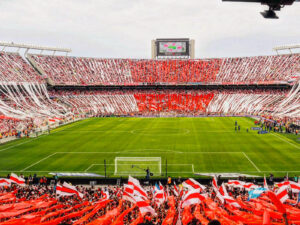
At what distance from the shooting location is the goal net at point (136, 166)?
26900mm

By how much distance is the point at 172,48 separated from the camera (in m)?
102

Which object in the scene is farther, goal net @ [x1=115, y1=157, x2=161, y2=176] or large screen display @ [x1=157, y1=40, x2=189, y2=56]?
large screen display @ [x1=157, y1=40, x2=189, y2=56]

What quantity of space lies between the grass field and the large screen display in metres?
57.4

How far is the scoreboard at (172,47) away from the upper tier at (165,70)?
2.64m

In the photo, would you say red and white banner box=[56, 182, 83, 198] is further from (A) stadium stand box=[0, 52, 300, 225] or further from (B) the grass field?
(A) stadium stand box=[0, 52, 300, 225]

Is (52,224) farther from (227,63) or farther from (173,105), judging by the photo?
(227,63)

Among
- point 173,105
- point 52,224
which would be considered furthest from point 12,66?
point 52,224

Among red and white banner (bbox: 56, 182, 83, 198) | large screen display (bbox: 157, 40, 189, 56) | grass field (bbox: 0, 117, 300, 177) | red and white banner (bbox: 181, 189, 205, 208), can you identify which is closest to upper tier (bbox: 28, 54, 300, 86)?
large screen display (bbox: 157, 40, 189, 56)

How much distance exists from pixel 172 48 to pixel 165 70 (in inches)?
376

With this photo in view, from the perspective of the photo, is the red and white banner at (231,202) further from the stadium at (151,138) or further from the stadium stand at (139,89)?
the stadium stand at (139,89)

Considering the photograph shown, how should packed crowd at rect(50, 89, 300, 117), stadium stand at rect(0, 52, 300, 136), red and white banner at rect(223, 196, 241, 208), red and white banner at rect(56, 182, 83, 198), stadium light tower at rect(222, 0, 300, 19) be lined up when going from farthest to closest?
1. packed crowd at rect(50, 89, 300, 117)
2. stadium stand at rect(0, 52, 300, 136)
3. red and white banner at rect(56, 182, 83, 198)
4. red and white banner at rect(223, 196, 241, 208)
5. stadium light tower at rect(222, 0, 300, 19)

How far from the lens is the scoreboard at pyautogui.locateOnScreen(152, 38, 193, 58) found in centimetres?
10175

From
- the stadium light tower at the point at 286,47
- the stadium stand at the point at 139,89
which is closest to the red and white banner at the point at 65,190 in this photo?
the stadium stand at the point at 139,89

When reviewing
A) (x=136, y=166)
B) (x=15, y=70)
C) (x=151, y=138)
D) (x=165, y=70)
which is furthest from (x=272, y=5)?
(x=165, y=70)
